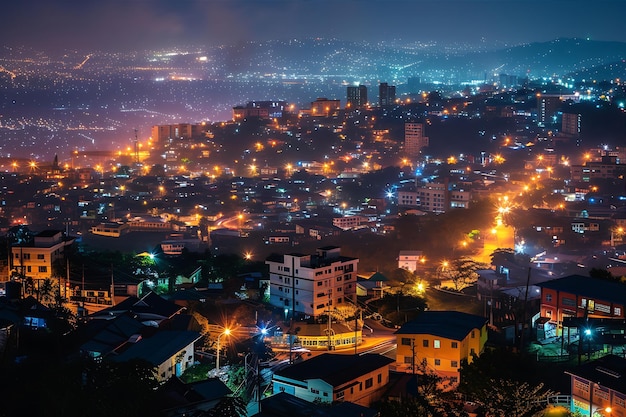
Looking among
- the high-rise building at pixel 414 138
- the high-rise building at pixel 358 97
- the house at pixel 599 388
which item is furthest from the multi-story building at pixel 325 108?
the house at pixel 599 388

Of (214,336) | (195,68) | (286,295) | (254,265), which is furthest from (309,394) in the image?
(195,68)

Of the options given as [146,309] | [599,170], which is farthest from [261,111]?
[146,309]

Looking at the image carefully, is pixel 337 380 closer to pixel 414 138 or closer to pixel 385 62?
pixel 414 138

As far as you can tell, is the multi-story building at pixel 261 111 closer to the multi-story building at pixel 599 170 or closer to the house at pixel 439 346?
the multi-story building at pixel 599 170

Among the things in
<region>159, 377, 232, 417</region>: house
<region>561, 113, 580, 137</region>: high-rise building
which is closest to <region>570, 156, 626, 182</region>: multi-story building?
<region>561, 113, 580, 137</region>: high-rise building

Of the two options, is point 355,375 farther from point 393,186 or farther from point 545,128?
point 545,128

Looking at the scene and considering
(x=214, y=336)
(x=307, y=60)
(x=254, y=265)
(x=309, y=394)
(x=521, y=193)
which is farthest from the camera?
(x=307, y=60)

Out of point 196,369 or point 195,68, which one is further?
point 195,68
